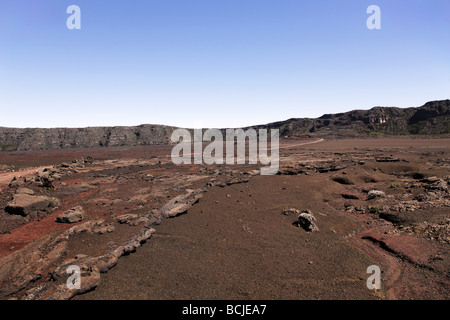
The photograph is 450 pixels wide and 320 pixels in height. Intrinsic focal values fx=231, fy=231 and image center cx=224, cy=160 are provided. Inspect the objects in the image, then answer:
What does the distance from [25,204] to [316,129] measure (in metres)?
108

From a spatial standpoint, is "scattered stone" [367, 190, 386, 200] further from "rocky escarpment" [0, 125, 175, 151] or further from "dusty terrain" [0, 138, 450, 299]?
"rocky escarpment" [0, 125, 175, 151]

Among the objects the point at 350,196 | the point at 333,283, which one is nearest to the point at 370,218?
the point at 350,196

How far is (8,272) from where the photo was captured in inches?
253

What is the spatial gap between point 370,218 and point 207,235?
25.3 ft

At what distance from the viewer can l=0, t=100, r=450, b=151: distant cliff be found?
275 ft

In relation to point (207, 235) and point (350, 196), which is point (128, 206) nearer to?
point (207, 235)

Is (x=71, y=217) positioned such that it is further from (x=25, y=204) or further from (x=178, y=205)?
(x=178, y=205)

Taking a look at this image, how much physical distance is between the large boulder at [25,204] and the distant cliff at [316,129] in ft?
288

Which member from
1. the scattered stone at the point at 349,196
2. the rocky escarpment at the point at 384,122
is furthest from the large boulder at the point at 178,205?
the rocky escarpment at the point at 384,122

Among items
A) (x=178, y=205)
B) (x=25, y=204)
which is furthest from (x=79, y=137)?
(x=178, y=205)

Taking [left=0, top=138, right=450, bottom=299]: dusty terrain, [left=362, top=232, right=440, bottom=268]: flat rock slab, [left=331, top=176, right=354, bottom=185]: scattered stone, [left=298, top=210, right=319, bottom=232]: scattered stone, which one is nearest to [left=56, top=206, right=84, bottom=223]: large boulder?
[left=0, top=138, right=450, bottom=299]: dusty terrain

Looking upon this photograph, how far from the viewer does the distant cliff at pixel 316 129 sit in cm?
8388

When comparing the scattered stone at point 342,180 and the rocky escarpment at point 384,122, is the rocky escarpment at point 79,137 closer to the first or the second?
the rocky escarpment at point 384,122
